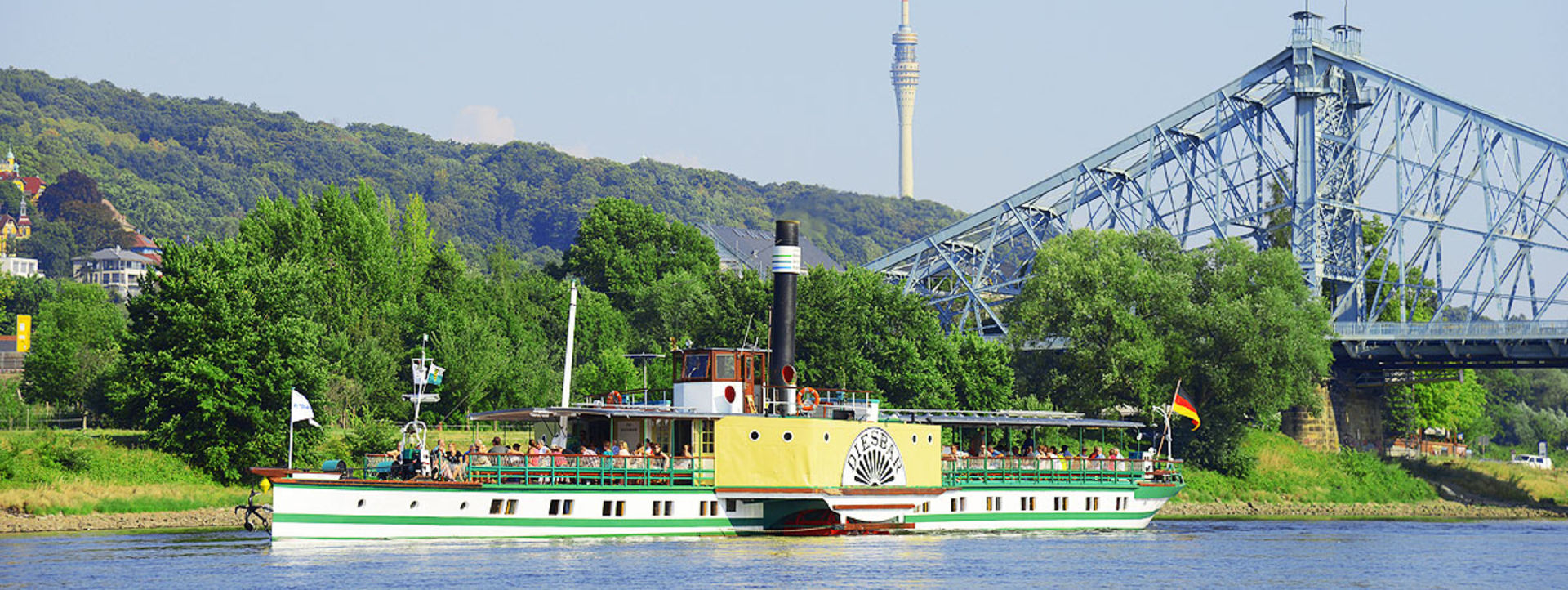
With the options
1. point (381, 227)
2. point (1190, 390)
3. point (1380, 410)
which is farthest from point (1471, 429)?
point (381, 227)

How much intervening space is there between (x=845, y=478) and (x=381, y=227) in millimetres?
41024

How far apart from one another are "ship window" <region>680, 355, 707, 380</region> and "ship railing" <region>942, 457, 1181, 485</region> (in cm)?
911

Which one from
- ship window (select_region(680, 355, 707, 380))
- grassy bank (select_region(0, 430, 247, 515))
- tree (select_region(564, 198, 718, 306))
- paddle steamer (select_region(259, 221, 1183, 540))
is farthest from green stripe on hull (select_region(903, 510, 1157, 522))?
tree (select_region(564, 198, 718, 306))

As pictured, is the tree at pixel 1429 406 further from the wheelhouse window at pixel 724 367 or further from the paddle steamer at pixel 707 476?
the wheelhouse window at pixel 724 367

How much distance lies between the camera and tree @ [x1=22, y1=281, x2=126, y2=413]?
75.8m

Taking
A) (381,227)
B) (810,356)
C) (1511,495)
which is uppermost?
(381,227)

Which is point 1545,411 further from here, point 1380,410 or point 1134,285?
point 1134,285

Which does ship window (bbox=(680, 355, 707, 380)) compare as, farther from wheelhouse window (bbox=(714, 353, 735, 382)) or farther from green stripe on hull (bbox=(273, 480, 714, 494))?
green stripe on hull (bbox=(273, 480, 714, 494))

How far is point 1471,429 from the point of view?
139000 millimetres

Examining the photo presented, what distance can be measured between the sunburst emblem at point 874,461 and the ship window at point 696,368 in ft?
15.1

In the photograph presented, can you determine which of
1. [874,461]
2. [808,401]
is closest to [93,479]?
[808,401]

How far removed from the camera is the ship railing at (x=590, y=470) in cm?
4644

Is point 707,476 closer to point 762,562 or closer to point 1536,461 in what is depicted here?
point 762,562

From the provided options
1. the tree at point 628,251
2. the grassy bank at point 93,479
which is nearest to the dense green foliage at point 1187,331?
the tree at point 628,251
